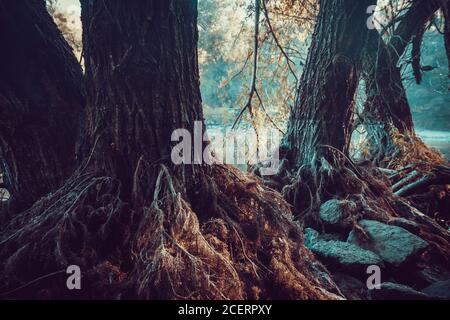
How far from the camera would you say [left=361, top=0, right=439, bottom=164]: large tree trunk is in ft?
17.9

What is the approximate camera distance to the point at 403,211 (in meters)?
3.93

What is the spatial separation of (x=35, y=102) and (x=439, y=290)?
3554 mm

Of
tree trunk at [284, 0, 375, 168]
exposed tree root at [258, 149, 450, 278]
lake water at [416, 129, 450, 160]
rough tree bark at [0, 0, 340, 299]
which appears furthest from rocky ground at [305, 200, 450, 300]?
lake water at [416, 129, 450, 160]

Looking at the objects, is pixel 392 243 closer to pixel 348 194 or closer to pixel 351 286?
pixel 351 286

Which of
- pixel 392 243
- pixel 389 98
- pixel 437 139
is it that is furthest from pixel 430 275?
pixel 437 139

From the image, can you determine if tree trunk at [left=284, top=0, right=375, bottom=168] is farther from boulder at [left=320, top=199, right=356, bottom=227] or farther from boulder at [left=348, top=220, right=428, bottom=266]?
boulder at [left=348, top=220, right=428, bottom=266]

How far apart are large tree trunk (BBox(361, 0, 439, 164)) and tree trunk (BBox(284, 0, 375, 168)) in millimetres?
1472

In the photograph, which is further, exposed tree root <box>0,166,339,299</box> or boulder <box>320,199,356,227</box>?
boulder <box>320,199,356,227</box>

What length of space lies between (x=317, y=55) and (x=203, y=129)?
2523mm

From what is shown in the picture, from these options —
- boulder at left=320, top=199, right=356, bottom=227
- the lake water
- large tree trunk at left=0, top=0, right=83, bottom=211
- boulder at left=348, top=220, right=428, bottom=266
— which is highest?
large tree trunk at left=0, top=0, right=83, bottom=211

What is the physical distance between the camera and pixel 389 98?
5.62 m

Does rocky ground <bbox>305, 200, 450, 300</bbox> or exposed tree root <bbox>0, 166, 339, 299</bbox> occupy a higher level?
exposed tree root <bbox>0, 166, 339, 299</bbox>

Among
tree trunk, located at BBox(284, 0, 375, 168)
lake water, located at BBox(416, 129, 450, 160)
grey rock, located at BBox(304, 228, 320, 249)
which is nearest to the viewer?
grey rock, located at BBox(304, 228, 320, 249)

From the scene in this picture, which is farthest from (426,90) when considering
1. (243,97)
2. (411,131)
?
(243,97)
